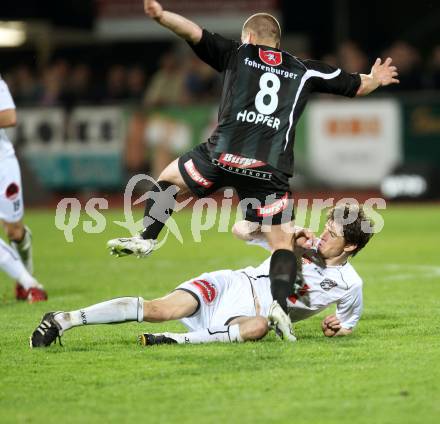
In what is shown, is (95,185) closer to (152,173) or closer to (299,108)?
(152,173)

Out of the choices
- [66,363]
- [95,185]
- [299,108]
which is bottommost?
[95,185]

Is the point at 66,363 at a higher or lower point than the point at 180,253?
higher

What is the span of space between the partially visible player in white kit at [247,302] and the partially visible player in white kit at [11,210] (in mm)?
2597

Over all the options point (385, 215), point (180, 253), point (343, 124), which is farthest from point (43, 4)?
point (180, 253)

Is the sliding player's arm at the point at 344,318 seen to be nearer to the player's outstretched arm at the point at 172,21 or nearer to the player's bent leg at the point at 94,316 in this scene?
the player's bent leg at the point at 94,316

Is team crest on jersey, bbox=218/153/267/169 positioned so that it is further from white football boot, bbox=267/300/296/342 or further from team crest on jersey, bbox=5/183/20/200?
team crest on jersey, bbox=5/183/20/200

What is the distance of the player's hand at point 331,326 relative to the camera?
7.01 meters

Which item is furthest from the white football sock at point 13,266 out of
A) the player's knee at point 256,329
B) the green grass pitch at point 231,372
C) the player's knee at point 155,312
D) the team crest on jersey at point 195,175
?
the player's knee at point 256,329

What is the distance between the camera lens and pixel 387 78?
7574mm

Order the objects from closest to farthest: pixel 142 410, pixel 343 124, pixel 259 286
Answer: pixel 142 410 → pixel 259 286 → pixel 343 124

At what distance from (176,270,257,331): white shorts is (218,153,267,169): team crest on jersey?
762mm

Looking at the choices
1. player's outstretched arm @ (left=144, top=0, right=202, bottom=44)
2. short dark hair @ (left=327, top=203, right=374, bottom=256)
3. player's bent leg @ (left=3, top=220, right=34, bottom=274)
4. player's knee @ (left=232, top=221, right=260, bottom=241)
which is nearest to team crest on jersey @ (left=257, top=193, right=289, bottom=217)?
player's knee @ (left=232, top=221, right=260, bottom=241)

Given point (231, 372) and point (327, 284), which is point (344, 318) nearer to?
point (327, 284)

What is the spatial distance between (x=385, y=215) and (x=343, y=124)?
2.56 meters
